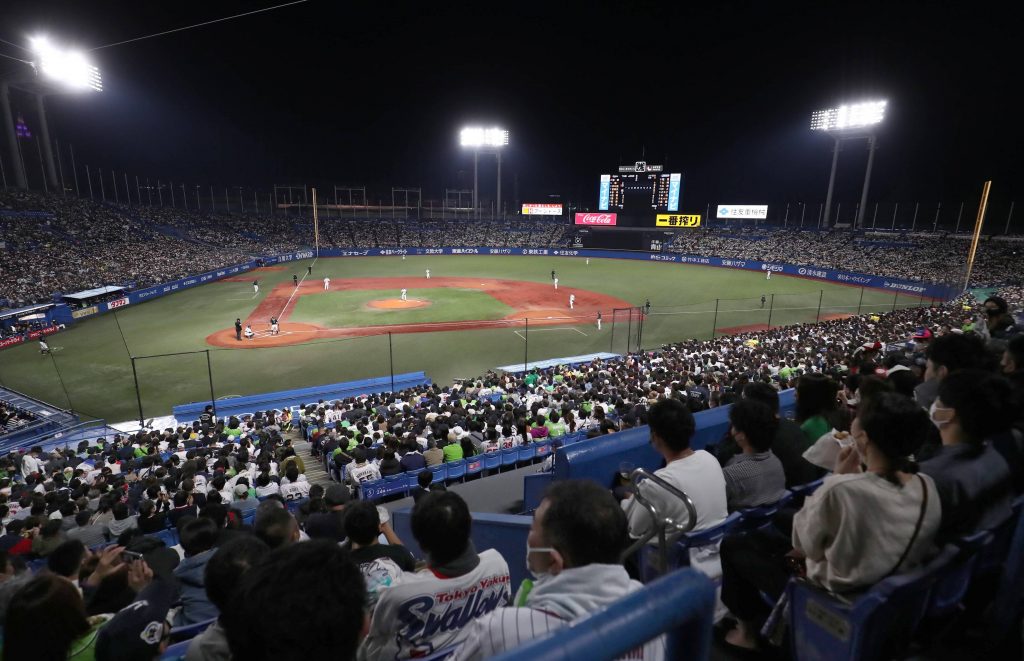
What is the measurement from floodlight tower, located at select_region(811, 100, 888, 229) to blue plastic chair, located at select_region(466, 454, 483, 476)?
242 ft

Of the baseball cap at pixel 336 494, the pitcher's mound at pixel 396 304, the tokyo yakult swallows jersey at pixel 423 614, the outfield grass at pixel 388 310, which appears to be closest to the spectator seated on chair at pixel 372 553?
the tokyo yakult swallows jersey at pixel 423 614

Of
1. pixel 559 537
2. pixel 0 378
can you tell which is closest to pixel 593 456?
pixel 559 537

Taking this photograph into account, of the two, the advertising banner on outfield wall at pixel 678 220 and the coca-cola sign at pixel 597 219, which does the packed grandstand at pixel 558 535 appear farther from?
the coca-cola sign at pixel 597 219

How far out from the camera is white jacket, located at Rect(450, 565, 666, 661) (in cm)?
180

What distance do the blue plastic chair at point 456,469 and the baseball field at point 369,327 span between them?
41.8 feet

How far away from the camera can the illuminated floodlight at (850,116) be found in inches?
2434

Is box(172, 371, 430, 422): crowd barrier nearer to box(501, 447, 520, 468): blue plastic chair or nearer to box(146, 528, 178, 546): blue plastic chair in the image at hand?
box(501, 447, 520, 468): blue plastic chair

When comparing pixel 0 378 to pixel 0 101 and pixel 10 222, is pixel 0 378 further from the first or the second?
pixel 0 101

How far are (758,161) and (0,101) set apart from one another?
103470 millimetres

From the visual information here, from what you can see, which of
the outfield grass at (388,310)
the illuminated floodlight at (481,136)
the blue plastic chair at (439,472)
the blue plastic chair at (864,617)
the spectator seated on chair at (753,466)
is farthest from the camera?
the illuminated floodlight at (481,136)

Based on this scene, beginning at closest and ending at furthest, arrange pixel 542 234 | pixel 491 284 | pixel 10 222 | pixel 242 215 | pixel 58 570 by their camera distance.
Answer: pixel 58 570 → pixel 10 222 → pixel 491 284 → pixel 242 215 → pixel 542 234

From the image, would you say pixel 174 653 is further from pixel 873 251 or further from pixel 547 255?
pixel 547 255

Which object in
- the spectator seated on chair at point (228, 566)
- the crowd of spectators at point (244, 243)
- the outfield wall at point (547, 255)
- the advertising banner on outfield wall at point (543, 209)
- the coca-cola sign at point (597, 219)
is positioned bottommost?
the outfield wall at point (547, 255)

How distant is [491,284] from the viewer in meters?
51.0
